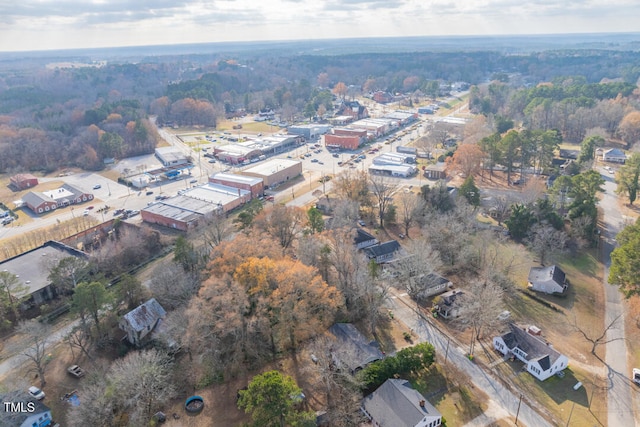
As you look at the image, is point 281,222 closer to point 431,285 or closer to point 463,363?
point 431,285

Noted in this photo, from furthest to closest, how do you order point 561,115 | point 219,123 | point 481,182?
1. point 219,123
2. point 561,115
3. point 481,182

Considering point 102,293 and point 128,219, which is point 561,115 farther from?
point 102,293

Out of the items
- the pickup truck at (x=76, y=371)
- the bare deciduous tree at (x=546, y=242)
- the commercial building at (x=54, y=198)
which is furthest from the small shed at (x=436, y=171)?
the pickup truck at (x=76, y=371)

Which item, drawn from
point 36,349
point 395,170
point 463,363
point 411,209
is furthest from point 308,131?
point 36,349

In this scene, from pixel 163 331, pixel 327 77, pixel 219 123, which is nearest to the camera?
pixel 163 331

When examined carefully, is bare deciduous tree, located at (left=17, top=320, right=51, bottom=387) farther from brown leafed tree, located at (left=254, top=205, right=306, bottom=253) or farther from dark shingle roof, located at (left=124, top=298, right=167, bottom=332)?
brown leafed tree, located at (left=254, top=205, right=306, bottom=253)

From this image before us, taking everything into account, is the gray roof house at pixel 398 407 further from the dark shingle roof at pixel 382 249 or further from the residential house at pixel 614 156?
the residential house at pixel 614 156

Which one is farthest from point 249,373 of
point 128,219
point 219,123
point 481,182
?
point 219,123
